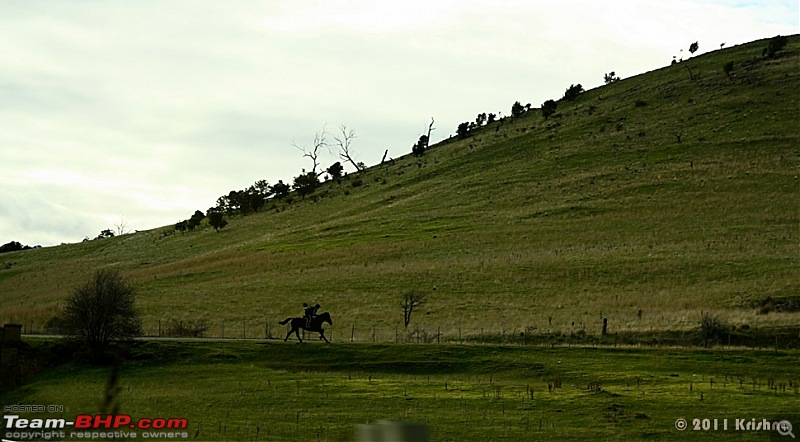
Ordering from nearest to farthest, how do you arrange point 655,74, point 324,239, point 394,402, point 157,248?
point 394,402 < point 324,239 < point 157,248 < point 655,74

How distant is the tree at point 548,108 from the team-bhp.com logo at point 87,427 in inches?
4828

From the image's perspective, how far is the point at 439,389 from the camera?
3381cm

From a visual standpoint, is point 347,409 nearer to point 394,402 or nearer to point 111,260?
point 394,402

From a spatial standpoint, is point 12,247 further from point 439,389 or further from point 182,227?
point 439,389

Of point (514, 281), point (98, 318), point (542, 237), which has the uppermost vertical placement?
point (542, 237)

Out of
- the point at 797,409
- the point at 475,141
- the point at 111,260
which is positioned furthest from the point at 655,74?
the point at 797,409

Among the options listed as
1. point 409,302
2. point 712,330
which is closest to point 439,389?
point 712,330

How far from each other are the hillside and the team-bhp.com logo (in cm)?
2761

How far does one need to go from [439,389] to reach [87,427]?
15148 millimetres

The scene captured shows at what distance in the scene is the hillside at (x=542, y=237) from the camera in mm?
60688

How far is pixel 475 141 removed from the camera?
144 metres

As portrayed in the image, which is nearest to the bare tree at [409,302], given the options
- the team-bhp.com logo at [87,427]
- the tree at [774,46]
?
the team-bhp.com logo at [87,427]

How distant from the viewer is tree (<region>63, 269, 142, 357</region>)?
135 feet

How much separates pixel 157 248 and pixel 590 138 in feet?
187
